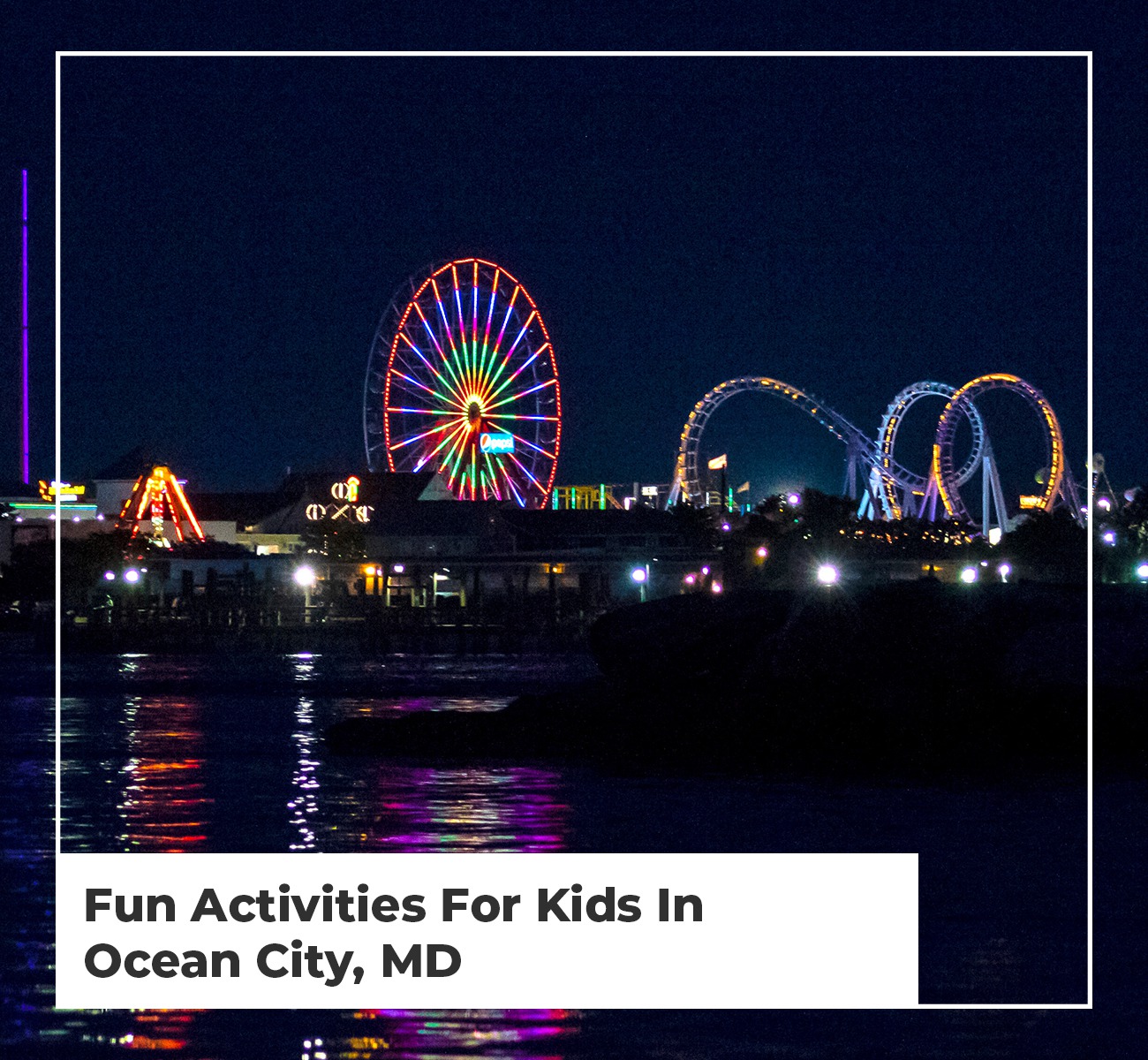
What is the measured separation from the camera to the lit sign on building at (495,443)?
59316 mm

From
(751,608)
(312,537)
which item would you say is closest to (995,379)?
(312,537)

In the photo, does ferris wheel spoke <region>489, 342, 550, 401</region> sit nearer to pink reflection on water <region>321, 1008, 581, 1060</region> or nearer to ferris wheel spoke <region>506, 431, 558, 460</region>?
ferris wheel spoke <region>506, 431, 558, 460</region>

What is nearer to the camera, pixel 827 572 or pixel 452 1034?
pixel 452 1034

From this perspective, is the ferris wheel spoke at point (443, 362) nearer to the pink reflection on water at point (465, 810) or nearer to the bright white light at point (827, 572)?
the bright white light at point (827, 572)

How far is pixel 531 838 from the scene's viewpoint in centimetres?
1340

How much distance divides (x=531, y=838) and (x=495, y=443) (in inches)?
1865

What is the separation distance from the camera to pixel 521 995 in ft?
25.2

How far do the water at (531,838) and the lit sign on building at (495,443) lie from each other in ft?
104

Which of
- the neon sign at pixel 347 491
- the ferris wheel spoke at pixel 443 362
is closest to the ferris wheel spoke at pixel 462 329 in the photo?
the ferris wheel spoke at pixel 443 362

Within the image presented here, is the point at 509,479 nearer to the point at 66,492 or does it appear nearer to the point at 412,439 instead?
the point at 412,439

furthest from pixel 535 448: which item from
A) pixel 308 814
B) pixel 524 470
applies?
pixel 308 814

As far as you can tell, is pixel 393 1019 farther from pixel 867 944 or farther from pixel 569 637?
pixel 569 637

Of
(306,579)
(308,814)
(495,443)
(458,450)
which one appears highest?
(495,443)

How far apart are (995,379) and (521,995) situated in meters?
65.0
